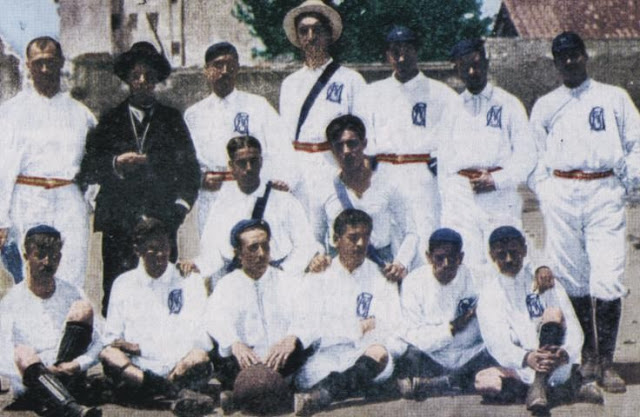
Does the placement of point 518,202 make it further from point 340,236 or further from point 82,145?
point 82,145

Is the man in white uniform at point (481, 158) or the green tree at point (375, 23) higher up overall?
the green tree at point (375, 23)

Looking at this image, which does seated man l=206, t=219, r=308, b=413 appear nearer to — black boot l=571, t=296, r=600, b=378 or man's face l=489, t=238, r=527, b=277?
man's face l=489, t=238, r=527, b=277

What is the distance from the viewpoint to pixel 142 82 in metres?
6.16

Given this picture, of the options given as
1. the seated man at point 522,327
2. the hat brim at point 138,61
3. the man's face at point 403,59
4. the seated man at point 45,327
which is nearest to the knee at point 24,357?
the seated man at point 45,327

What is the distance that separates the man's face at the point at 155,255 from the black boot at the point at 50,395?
0.73m

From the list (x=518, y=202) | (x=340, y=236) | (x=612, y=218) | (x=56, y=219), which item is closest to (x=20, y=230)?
(x=56, y=219)

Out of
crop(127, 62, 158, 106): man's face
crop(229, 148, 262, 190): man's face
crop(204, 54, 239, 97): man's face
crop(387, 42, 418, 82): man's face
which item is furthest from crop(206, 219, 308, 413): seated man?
crop(387, 42, 418, 82): man's face

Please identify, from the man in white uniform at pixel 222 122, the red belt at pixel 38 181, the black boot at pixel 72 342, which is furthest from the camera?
the man in white uniform at pixel 222 122

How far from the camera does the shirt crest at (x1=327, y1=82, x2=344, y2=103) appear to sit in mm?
6195

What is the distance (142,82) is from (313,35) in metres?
0.96

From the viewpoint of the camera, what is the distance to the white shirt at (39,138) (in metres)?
6.03

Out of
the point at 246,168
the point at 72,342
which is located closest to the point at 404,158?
the point at 246,168

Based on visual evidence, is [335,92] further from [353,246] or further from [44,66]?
[44,66]

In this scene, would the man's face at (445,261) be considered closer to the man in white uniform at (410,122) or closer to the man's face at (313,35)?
the man in white uniform at (410,122)
